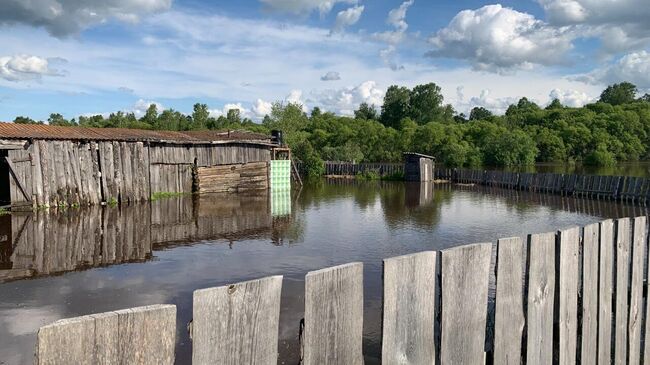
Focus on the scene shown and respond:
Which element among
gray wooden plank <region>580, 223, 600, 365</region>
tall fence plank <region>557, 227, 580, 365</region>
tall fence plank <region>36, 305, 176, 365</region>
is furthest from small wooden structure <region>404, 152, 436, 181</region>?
tall fence plank <region>36, 305, 176, 365</region>

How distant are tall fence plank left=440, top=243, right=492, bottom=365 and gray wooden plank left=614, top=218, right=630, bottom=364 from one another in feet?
5.77

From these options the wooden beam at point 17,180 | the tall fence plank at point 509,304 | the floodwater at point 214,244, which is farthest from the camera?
the wooden beam at point 17,180

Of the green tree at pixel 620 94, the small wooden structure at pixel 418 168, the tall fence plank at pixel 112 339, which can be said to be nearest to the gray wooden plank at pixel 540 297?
the tall fence plank at pixel 112 339

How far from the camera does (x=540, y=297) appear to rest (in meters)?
3.47

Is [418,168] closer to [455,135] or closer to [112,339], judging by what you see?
[455,135]

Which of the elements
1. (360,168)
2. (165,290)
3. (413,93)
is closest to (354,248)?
(165,290)

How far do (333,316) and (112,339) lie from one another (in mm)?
1088

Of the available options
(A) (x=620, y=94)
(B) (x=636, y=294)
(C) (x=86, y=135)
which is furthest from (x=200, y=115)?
(A) (x=620, y=94)

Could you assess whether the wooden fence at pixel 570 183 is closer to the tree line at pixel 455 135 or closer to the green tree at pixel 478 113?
the tree line at pixel 455 135

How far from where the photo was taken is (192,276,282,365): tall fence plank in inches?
87.0

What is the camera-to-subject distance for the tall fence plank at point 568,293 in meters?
3.58

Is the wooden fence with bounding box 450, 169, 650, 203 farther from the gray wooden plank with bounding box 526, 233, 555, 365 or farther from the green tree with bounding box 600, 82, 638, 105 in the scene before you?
the green tree with bounding box 600, 82, 638, 105

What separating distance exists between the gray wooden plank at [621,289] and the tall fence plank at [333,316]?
8.81 feet

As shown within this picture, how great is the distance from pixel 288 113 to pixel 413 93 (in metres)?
66.4
